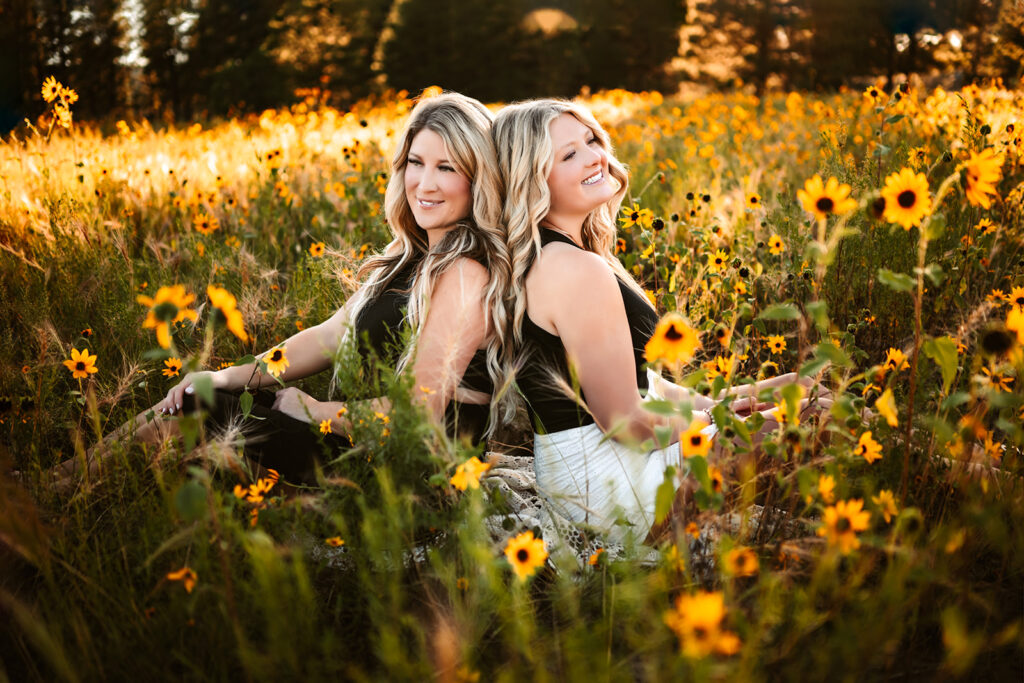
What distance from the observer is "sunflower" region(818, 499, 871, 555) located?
4.34 ft

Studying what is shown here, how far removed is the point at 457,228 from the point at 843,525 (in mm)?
1695

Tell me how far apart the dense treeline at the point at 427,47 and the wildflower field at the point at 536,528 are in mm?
14327

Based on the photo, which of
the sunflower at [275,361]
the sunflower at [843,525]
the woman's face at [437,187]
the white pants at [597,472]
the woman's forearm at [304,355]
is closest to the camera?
the sunflower at [843,525]

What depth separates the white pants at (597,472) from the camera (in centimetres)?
214

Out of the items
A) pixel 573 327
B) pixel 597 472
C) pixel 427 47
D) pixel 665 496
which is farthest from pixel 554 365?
pixel 427 47

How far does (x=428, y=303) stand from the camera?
87.8 inches

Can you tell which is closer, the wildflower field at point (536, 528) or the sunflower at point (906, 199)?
the wildflower field at point (536, 528)

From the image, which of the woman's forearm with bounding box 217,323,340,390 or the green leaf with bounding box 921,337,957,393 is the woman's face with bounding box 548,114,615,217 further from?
the green leaf with bounding box 921,337,957,393

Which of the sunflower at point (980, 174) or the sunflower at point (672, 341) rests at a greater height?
the sunflower at point (980, 174)

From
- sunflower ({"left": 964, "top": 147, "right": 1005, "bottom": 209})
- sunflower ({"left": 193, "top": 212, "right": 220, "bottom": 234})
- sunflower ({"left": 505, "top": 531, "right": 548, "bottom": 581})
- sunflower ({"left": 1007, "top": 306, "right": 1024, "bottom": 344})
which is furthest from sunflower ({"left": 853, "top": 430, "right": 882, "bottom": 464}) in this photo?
sunflower ({"left": 193, "top": 212, "right": 220, "bottom": 234})

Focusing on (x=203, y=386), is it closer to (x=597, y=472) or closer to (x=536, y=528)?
(x=536, y=528)

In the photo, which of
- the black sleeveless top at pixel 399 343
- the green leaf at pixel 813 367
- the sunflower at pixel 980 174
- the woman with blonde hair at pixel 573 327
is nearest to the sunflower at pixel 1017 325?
the sunflower at pixel 980 174

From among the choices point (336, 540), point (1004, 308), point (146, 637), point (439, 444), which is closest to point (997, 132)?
point (1004, 308)

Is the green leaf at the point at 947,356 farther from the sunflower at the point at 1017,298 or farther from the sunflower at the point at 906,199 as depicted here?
the sunflower at the point at 1017,298
